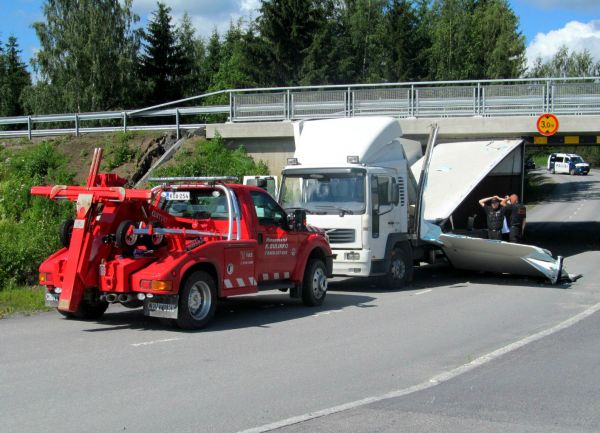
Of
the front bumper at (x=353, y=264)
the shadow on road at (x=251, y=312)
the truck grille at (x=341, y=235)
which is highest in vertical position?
the truck grille at (x=341, y=235)

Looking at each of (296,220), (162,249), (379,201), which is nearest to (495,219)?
(379,201)

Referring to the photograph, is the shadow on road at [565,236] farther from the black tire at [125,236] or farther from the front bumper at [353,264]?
the black tire at [125,236]

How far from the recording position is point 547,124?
22.6 m

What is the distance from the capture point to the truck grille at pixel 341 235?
14.9m

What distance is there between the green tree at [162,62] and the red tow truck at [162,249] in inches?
1599

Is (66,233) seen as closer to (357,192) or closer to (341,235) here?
(341,235)

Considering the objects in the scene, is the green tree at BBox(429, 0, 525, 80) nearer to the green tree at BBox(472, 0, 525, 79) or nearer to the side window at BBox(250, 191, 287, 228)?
the green tree at BBox(472, 0, 525, 79)

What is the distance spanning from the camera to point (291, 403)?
6883 millimetres

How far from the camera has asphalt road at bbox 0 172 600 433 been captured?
21.0 ft

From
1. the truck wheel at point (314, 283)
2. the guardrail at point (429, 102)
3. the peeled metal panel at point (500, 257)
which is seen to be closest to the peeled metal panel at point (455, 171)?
the peeled metal panel at point (500, 257)

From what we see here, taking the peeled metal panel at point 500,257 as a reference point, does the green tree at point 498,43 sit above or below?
above

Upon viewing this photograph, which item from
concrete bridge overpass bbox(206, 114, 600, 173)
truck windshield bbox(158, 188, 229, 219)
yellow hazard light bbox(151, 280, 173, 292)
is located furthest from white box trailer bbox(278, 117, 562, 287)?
yellow hazard light bbox(151, 280, 173, 292)

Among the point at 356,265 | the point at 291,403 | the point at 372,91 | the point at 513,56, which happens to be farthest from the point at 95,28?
the point at 291,403

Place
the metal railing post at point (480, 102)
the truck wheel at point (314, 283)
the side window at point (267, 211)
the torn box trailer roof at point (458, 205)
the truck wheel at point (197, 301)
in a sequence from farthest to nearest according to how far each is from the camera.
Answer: the metal railing post at point (480, 102) → the torn box trailer roof at point (458, 205) → the truck wheel at point (314, 283) → the side window at point (267, 211) → the truck wheel at point (197, 301)
